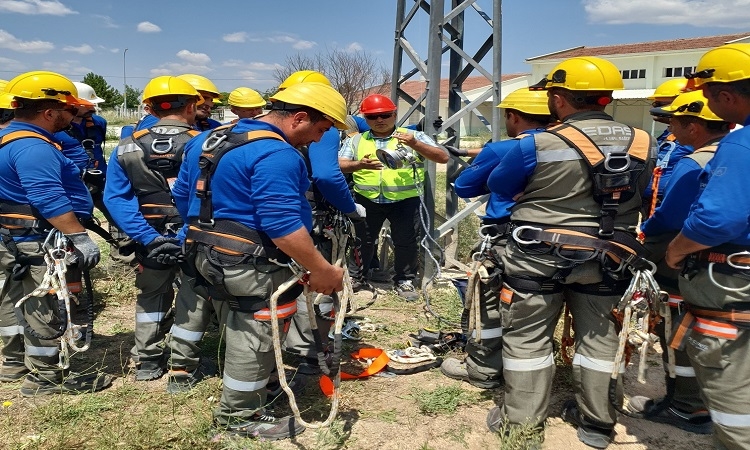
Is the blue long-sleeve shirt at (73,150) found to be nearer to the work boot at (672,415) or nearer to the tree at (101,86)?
the work boot at (672,415)

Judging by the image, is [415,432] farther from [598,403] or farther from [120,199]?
[120,199]

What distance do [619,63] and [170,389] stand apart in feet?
136

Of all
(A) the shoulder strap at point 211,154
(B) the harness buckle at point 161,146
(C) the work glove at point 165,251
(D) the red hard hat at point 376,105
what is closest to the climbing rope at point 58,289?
(C) the work glove at point 165,251

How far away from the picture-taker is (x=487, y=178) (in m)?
3.77

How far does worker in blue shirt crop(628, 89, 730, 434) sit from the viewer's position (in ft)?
10.3

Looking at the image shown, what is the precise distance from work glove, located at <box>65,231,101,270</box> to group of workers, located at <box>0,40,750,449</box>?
0.01 metres

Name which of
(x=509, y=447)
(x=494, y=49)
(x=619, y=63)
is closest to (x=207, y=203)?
(x=509, y=447)

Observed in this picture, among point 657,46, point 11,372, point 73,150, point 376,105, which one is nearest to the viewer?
point 11,372

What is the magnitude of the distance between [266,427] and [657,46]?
4427cm

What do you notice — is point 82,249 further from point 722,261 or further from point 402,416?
point 722,261

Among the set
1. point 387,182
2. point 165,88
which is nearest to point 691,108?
point 387,182

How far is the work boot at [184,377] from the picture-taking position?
13.1 ft

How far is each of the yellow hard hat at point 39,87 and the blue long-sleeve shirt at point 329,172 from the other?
181 centimetres

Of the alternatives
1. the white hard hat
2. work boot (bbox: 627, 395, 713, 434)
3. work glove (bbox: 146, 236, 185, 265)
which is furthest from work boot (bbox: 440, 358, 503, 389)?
the white hard hat
